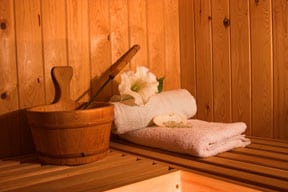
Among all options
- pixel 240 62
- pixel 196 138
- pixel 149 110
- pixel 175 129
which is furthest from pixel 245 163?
pixel 240 62

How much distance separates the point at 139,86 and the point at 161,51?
1.28ft

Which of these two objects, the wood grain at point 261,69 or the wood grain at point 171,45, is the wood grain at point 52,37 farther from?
the wood grain at point 261,69

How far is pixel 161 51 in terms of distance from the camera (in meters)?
1.37

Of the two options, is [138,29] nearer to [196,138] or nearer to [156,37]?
[156,37]

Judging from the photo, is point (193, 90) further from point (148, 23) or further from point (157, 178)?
point (157, 178)

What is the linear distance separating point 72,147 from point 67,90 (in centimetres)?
23

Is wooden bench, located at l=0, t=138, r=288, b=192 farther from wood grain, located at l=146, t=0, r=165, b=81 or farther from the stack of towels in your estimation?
wood grain, located at l=146, t=0, r=165, b=81

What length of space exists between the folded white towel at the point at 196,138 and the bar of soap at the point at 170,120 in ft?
0.11

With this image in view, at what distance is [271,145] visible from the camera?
38.5 inches

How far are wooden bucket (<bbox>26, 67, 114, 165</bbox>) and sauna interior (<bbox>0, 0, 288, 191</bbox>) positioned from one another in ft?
0.40

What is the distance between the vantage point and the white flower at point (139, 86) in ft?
3.29

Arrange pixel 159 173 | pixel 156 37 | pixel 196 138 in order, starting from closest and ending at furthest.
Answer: pixel 159 173
pixel 196 138
pixel 156 37

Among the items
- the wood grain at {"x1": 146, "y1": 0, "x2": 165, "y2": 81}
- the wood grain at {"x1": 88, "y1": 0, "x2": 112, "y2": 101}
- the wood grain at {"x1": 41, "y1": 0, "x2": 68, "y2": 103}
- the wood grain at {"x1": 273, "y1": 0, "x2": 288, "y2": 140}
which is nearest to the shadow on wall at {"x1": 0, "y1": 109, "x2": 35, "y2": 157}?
the wood grain at {"x1": 41, "y1": 0, "x2": 68, "y2": 103}

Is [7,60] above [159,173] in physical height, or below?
above
